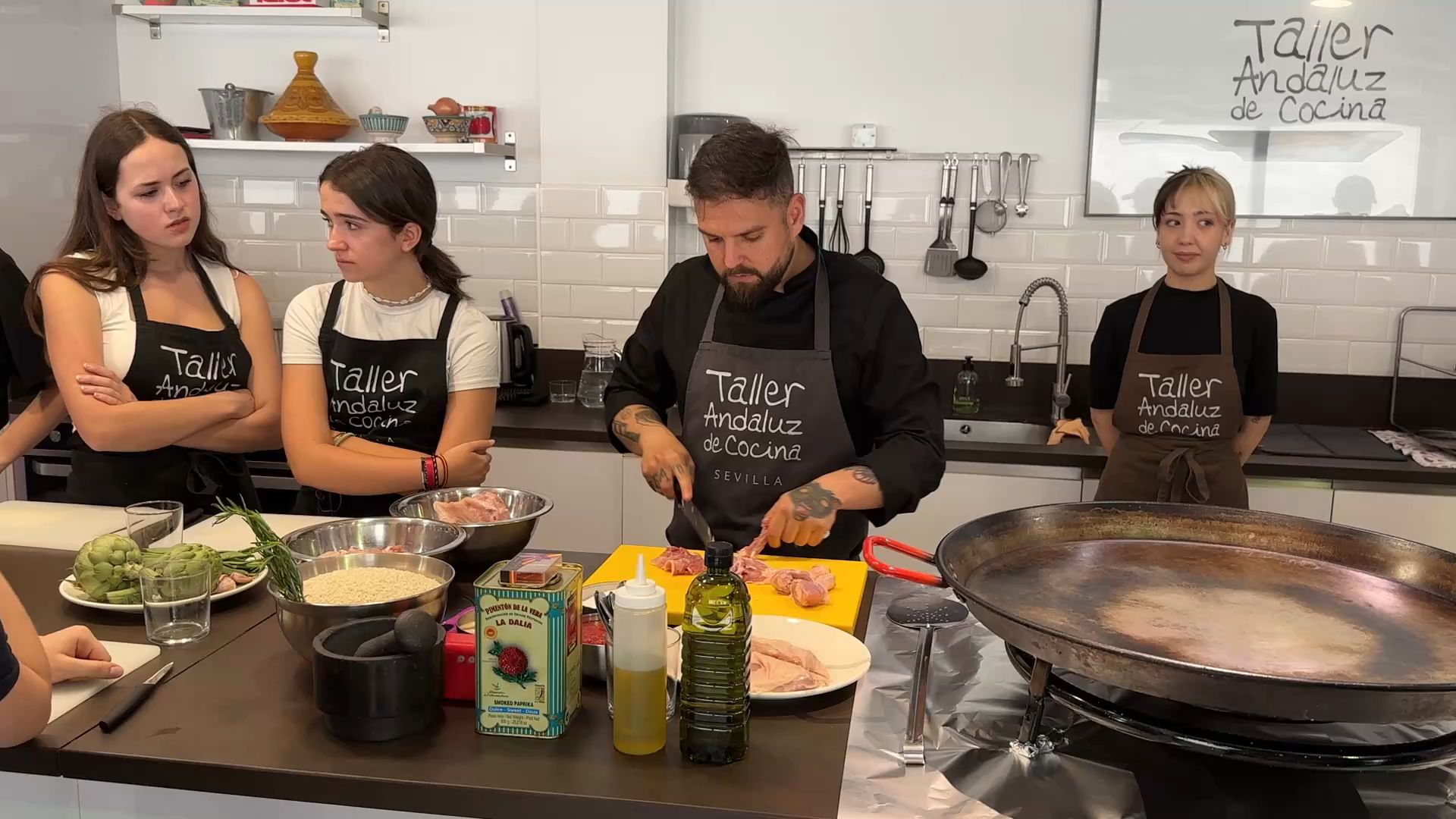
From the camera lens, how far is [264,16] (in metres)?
4.06

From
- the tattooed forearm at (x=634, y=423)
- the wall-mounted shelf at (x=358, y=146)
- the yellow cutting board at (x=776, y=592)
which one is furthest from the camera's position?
the wall-mounted shelf at (x=358, y=146)

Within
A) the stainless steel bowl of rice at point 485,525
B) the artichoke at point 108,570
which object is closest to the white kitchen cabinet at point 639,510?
the stainless steel bowl of rice at point 485,525

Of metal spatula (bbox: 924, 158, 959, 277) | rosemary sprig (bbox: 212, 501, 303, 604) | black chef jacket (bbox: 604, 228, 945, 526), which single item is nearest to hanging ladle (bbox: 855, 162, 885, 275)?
metal spatula (bbox: 924, 158, 959, 277)

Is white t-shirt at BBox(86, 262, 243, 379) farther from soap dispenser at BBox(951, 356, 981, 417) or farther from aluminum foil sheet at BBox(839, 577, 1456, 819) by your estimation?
soap dispenser at BBox(951, 356, 981, 417)

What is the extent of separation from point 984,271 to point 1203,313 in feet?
3.01

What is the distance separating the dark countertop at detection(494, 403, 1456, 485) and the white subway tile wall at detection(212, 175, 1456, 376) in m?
0.48

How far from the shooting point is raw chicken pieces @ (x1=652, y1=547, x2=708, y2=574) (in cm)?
203

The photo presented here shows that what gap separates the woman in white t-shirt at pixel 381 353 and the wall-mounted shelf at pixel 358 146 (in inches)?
52.9

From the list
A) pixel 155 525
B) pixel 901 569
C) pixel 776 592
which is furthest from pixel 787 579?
pixel 155 525

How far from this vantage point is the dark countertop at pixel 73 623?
4.80 feet

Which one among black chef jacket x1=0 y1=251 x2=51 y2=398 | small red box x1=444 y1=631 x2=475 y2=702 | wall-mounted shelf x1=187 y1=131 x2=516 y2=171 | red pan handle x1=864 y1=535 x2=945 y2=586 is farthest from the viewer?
wall-mounted shelf x1=187 y1=131 x2=516 y2=171

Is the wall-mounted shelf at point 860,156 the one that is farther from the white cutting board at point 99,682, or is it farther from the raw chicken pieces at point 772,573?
the white cutting board at point 99,682

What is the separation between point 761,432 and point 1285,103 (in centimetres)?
247

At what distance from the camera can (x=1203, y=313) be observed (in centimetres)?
321
